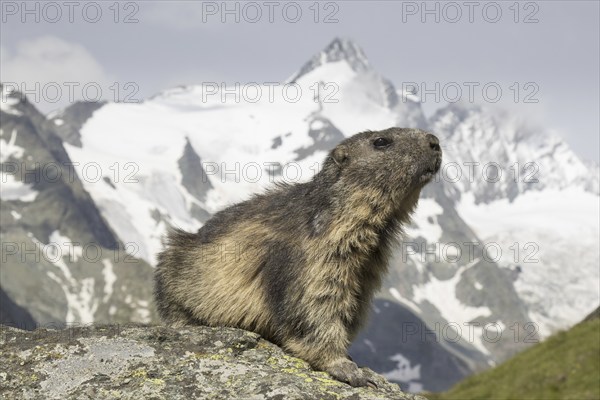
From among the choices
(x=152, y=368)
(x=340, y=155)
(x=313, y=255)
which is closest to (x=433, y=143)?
(x=340, y=155)

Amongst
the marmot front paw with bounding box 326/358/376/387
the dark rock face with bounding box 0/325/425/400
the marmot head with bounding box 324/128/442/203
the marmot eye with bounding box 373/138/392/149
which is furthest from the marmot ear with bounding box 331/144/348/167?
the dark rock face with bounding box 0/325/425/400

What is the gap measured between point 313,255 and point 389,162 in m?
2.44

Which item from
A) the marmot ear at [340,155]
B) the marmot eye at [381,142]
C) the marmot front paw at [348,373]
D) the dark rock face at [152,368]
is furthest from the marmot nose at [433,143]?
the dark rock face at [152,368]

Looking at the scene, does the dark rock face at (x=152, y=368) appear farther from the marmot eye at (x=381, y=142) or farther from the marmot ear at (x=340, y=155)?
the marmot eye at (x=381, y=142)

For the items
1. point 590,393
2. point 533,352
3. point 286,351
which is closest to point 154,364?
point 286,351

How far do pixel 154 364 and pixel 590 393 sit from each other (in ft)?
90.5

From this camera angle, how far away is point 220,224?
1574 centimetres

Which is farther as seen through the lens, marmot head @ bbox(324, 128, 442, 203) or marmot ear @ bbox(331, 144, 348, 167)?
marmot ear @ bbox(331, 144, 348, 167)

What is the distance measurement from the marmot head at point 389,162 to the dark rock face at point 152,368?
3652 millimetres

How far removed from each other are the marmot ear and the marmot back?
0.02m

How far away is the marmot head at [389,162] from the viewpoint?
14.1 m

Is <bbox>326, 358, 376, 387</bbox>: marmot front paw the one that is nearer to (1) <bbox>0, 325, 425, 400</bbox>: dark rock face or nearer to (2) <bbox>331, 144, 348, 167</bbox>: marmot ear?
(1) <bbox>0, 325, 425, 400</bbox>: dark rock face

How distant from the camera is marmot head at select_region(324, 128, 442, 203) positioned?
1414cm

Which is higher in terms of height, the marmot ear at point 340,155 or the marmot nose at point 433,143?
the marmot nose at point 433,143
